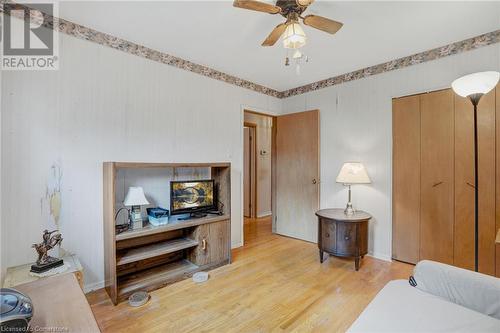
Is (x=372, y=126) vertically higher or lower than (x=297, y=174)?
higher

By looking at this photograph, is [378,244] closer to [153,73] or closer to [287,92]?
[287,92]

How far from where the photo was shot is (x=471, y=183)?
2539 millimetres

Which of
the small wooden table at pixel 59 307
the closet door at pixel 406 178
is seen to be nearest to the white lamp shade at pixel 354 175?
the closet door at pixel 406 178

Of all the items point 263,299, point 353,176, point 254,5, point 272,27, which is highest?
point 272,27

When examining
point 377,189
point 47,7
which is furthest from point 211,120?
point 377,189

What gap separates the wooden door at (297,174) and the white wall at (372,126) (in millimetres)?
149

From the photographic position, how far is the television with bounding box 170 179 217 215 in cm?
269

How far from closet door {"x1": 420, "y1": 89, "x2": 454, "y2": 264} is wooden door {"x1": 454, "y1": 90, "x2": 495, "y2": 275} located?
0.06 metres

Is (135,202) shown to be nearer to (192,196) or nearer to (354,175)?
(192,196)

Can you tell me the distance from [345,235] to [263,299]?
122 centimetres

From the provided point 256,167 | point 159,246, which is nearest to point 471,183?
point 159,246

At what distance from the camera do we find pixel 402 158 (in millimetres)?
3000

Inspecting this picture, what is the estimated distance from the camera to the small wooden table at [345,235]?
2.80 metres

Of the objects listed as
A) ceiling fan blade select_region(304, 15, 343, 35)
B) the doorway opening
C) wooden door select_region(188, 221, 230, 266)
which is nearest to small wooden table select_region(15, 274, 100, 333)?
wooden door select_region(188, 221, 230, 266)
